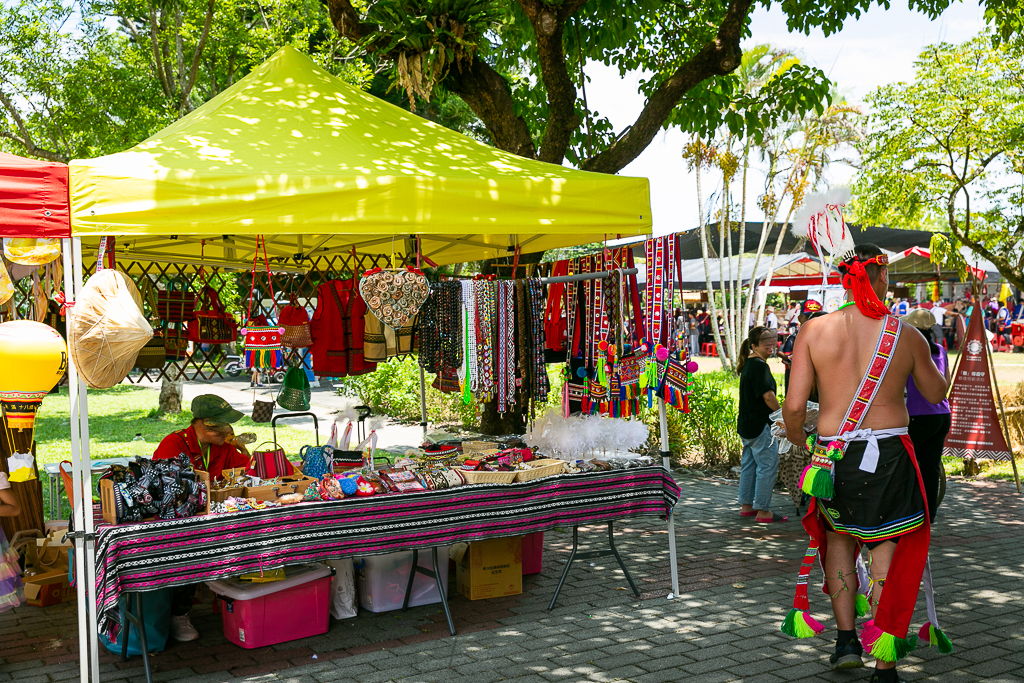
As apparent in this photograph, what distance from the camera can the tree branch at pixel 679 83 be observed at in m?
7.41

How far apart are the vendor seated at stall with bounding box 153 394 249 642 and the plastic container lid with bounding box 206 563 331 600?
20 centimetres

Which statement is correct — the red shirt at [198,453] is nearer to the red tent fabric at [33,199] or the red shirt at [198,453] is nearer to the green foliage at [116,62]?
the red tent fabric at [33,199]

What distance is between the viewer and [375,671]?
3982mm

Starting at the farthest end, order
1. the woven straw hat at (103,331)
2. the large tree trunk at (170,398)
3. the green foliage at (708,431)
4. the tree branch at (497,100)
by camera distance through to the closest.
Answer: the large tree trunk at (170,398)
the green foliage at (708,431)
the tree branch at (497,100)
the woven straw hat at (103,331)

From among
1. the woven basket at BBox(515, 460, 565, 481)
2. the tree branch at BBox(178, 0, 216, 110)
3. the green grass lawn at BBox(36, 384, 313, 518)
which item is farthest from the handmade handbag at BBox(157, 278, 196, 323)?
the tree branch at BBox(178, 0, 216, 110)

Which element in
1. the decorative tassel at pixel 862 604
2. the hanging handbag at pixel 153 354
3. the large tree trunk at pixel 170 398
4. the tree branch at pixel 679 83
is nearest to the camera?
the decorative tassel at pixel 862 604

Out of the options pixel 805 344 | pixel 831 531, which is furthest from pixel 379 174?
pixel 831 531

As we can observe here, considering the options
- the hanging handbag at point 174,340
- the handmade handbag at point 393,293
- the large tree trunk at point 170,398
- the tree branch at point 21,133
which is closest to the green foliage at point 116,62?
the tree branch at point 21,133

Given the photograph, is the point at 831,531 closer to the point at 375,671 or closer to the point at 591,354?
the point at 591,354

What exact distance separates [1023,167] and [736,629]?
25.7 feet

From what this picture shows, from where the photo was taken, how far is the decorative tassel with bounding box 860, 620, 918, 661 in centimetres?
358

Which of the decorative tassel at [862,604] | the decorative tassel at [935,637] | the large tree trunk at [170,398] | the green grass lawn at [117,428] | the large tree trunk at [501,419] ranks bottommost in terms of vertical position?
the decorative tassel at [935,637]

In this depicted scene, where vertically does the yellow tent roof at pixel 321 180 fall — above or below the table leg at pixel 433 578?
above

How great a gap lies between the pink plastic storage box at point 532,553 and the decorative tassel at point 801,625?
1.95m
